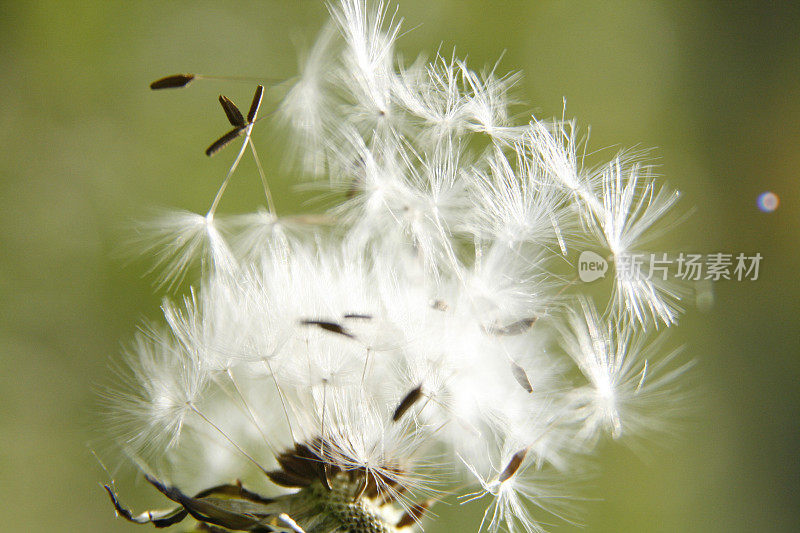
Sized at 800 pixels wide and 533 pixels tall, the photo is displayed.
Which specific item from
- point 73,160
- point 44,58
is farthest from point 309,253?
point 44,58

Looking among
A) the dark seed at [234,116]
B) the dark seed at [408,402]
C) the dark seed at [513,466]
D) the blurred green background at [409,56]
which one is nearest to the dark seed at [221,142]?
the dark seed at [234,116]

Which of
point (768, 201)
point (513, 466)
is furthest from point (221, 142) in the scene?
point (768, 201)

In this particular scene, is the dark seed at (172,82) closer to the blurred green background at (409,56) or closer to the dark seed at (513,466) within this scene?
the dark seed at (513,466)

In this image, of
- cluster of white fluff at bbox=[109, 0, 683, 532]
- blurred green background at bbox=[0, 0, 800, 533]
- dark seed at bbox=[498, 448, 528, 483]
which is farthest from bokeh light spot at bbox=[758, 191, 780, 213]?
dark seed at bbox=[498, 448, 528, 483]

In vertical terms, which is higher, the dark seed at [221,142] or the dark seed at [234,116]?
the dark seed at [234,116]

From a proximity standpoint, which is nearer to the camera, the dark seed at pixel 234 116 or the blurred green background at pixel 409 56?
the dark seed at pixel 234 116

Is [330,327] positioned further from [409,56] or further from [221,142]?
[409,56]
